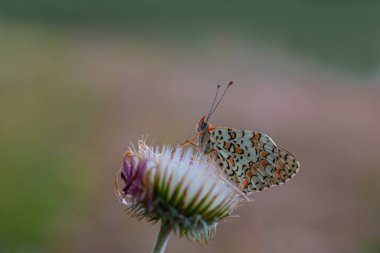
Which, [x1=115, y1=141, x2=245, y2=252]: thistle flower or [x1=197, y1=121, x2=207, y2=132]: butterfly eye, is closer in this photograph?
[x1=115, y1=141, x2=245, y2=252]: thistle flower

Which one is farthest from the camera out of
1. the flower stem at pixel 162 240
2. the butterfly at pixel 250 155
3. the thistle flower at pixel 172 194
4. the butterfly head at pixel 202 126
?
the butterfly head at pixel 202 126

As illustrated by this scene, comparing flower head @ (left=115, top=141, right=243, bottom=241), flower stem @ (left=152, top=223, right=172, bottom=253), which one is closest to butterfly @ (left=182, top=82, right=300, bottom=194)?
flower head @ (left=115, top=141, right=243, bottom=241)

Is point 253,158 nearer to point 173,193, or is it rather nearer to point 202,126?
point 202,126

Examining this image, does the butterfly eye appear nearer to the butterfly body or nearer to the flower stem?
the butterfly body

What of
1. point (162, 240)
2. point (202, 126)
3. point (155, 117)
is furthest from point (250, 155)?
point (155, 117)

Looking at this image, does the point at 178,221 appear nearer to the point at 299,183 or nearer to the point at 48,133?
the point at 48,133

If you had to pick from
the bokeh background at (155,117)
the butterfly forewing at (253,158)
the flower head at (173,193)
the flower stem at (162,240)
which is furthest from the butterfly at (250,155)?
the bokeh background at (155,117)

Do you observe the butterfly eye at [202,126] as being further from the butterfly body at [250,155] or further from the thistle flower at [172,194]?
the thistle flower at [172,194]
